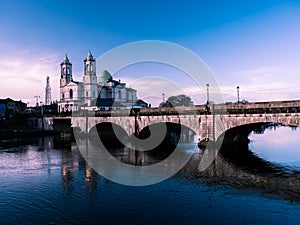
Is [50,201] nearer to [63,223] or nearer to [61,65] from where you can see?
[63,223]

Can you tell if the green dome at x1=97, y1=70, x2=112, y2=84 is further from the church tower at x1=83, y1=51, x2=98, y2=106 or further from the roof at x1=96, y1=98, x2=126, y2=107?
the roof at x1=96, y1=98, x2=126, y2=107

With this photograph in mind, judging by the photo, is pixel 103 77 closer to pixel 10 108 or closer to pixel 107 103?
pixel 107 103

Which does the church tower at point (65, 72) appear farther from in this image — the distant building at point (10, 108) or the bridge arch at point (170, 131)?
the bridge arch at point (170, 131)

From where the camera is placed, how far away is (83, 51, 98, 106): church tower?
13112cm

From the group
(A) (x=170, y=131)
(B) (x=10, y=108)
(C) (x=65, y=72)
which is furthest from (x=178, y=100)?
(B) (x=10, y=108)

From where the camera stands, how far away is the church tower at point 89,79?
131 metres

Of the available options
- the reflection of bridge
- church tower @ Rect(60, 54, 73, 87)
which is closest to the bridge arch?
the reflection of bridge

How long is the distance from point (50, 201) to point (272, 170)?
23.5m

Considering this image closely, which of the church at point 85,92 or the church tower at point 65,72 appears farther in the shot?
the church tower at point 65,72

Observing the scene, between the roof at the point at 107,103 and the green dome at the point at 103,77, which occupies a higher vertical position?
the green dome at the point at 103,77

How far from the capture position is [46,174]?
1188 inches

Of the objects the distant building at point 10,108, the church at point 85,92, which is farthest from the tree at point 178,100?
the distant building at point 10,108

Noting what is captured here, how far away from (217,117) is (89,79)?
320 feet

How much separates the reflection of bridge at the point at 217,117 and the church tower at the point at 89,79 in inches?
2828
